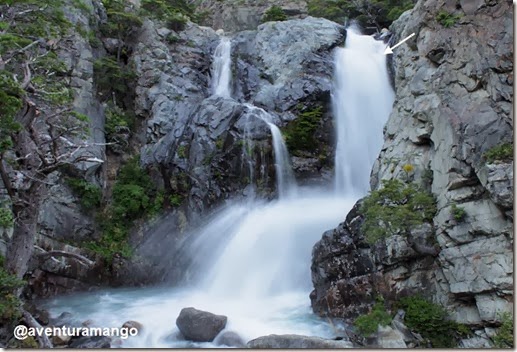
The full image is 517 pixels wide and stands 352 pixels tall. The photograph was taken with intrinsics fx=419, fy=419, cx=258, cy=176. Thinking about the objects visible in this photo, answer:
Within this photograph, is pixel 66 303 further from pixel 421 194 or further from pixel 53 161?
pixel 421 194

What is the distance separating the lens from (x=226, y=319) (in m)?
6.17

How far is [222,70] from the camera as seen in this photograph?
49.0 ft

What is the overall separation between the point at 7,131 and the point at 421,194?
20.1 ft

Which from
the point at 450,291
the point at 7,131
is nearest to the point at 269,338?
the point at 450,291

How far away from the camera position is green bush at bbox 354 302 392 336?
18.7 ft

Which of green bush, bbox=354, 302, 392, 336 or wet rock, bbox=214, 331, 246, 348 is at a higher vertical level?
green bush, bbox=354, 302, 392, 336

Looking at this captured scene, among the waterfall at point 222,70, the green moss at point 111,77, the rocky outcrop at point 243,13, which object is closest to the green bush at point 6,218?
the green moss at point 111,77

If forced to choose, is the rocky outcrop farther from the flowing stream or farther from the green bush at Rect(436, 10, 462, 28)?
the green bush at Rect(436, 10, 462, 28)

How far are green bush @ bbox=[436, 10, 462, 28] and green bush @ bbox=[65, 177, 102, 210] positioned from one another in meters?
8.92

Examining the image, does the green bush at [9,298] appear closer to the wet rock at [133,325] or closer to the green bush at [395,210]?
the wet rock at [133,325]

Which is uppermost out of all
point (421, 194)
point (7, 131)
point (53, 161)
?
point (7, 131)

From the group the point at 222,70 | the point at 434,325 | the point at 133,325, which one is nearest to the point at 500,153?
Result: the point at 434,325

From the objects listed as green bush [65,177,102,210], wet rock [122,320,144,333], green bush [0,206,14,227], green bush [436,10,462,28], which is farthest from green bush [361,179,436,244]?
green bush [65,177,102,210]

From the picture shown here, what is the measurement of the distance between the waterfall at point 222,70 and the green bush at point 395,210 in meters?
8.40
